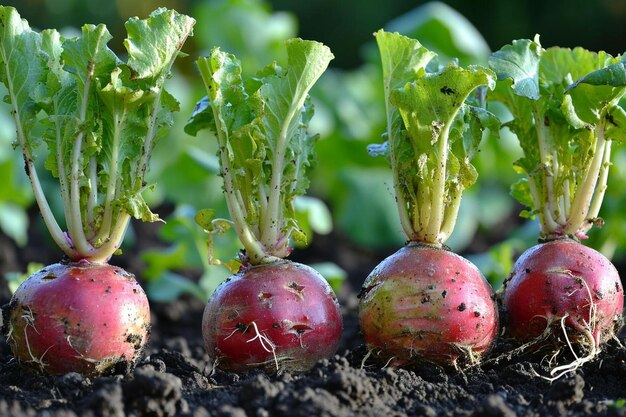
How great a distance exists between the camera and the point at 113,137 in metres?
3.35

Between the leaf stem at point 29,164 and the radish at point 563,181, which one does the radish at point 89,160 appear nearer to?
the leaf stem at point 29,164

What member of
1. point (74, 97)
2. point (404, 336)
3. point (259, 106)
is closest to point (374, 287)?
point (404, 336)

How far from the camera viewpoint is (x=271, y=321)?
330 centimetres

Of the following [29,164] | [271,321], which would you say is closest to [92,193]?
[29,164]

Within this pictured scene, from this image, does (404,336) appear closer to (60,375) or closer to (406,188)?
(406,188)

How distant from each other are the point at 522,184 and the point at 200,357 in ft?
5.92

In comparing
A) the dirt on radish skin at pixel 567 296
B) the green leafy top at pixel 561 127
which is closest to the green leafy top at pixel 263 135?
the green leafy top at pixel 561 127

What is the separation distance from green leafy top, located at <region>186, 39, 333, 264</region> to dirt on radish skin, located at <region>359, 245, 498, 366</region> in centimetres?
45

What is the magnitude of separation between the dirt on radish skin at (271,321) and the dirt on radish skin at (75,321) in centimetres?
34

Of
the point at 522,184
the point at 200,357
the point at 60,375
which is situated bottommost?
the point at 200,357

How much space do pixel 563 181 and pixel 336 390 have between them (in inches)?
56.4

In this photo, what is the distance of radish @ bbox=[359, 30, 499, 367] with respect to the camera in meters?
3.31

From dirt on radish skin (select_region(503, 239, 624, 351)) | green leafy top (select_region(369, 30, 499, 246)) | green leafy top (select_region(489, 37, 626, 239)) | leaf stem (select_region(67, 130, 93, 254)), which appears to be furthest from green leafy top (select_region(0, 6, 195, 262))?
dirt on radish skin (select_region(503, 239, 624, 351))

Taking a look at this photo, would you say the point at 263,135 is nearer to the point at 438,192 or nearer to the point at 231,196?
the point at 231,196
